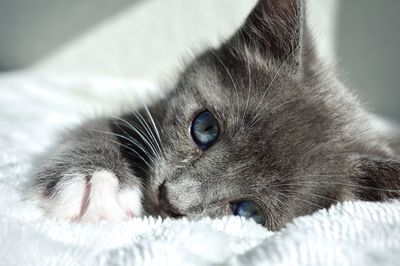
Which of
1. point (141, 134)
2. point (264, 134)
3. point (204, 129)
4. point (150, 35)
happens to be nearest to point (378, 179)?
point (264, 134)

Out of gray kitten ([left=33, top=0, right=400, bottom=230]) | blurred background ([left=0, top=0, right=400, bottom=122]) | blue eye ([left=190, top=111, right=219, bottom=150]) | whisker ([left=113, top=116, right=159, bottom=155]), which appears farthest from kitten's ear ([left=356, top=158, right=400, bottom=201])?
blurred background ([left=0, top=0, right=400, bottom=122])

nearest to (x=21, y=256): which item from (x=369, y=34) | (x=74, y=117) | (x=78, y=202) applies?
(x=78, y=202)

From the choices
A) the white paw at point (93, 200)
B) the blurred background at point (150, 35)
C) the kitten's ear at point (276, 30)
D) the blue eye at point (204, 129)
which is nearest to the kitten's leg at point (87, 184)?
the white paw at point (93, 200)

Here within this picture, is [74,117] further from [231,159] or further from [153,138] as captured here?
[231,159]

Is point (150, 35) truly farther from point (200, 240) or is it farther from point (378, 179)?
point (200, 240)

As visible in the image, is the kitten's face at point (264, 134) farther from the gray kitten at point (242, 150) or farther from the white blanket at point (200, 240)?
the white blanket at point (200, 240)

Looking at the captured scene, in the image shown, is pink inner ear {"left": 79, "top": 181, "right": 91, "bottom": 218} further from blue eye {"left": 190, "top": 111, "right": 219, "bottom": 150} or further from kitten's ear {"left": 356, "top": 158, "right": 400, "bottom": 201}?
kitten's ear {"left": 356, "top": 158, "right": 400, "bottom": 201}
